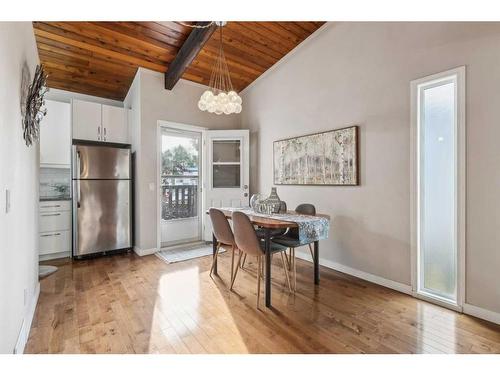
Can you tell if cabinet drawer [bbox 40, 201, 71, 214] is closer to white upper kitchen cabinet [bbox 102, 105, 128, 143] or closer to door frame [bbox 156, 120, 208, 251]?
white upper kitchen cabinet [bbox 102, 105, 128, 143]

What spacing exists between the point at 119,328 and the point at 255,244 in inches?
49.0

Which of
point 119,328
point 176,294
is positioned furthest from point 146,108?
point 119,328

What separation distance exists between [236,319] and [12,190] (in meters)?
1.76

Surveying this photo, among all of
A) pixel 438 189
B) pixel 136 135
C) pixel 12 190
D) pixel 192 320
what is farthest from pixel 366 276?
pixel 136 135

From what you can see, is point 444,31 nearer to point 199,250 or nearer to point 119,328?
point 119,328

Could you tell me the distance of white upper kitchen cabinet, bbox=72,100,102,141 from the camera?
3.70m

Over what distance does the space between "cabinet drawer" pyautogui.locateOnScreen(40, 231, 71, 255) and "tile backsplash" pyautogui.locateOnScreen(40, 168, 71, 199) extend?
65 cm

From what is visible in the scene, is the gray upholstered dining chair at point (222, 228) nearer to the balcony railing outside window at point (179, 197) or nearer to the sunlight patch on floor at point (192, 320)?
the sunlight patch on floor at point (192, 320)

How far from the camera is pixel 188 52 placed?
11.1 feet

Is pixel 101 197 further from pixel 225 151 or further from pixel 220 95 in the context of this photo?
pixel 220 95

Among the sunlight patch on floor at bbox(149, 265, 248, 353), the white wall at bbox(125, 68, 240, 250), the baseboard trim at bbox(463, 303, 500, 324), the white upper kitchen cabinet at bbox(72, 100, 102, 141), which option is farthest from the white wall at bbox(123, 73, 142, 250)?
the baseboard trim at bbox(463, 303, 500, 324)

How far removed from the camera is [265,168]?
4.29m

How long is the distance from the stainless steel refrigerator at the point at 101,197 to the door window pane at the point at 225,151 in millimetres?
1427
